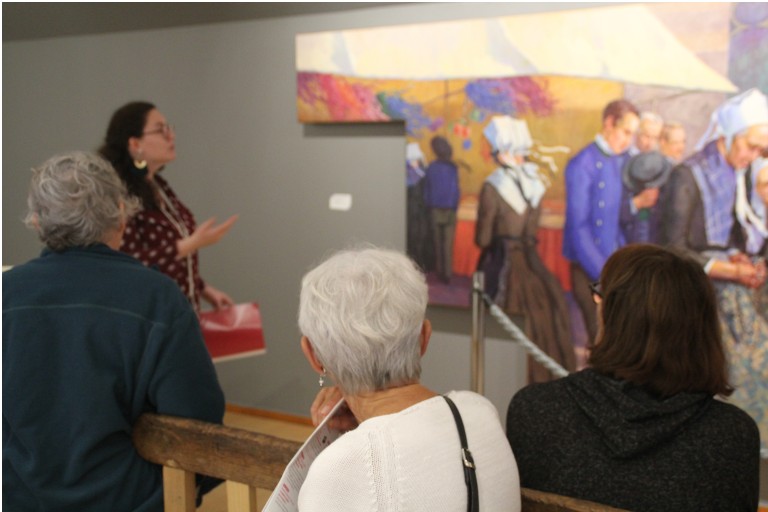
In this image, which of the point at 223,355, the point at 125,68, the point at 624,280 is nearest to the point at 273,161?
the point at 125,68

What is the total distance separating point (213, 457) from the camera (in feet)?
5.82

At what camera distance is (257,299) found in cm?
507

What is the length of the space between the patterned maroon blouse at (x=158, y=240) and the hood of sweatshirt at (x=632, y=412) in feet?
6.96

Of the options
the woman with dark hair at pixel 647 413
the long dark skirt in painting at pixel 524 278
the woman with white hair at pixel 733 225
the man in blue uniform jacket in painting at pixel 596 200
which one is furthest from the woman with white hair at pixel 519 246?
the woman with dark hair at pixel 647 413

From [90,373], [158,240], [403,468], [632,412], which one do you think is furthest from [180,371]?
[158,240]

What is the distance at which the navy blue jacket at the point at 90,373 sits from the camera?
1898 mm

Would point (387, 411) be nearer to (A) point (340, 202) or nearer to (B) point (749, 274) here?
(B) point (749, 274)

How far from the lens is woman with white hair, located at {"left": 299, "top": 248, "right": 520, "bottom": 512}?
4.09 feet

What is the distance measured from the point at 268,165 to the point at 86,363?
314 centimetres

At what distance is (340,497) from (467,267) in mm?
3020

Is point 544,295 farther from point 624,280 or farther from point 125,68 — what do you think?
point 125,68

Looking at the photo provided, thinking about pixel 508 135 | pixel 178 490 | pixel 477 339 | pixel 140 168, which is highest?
pixel 508 135

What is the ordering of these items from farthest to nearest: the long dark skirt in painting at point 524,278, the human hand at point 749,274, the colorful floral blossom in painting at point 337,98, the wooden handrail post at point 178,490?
the colorful floral blossom in painting at point 337,98
the long dark skirt in painting at point 524,278
the human hand at point 749,274
the wooden handrail post at point 178,490

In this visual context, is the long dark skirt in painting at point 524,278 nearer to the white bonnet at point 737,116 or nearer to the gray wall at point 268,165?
the gray wall at point 268,165
